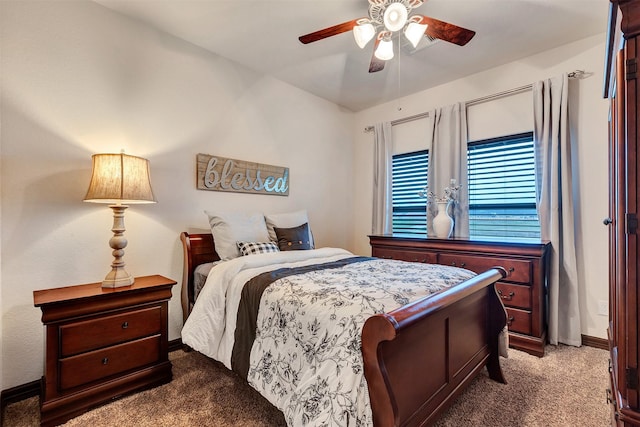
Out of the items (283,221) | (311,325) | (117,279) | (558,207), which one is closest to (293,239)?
(283,221)

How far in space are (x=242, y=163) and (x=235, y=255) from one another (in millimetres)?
1086

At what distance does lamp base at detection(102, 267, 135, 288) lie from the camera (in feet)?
6.54

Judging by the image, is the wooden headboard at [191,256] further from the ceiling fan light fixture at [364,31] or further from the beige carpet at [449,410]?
the ceiling fan light fixture at [364,31]

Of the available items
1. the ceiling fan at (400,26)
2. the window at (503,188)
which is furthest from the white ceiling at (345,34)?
the window at (503,188)

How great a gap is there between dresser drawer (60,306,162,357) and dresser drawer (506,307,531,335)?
2844 millimetres

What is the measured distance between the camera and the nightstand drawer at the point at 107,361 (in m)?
1.72

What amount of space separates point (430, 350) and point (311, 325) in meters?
0.60

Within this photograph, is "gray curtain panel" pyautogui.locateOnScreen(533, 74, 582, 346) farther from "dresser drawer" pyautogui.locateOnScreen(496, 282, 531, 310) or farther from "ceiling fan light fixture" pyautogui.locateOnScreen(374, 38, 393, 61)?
"ceiling fan light fixture" pyautogui.locateOnScreen(374, 38, 393, 61)

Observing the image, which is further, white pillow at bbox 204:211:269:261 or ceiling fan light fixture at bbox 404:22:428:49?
white pillow at bbox 204:211:269:261

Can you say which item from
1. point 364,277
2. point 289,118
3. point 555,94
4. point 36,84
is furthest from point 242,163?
point 555,94

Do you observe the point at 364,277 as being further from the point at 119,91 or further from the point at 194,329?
the point at 119,91

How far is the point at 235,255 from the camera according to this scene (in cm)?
258

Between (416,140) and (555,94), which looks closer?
(555,94)

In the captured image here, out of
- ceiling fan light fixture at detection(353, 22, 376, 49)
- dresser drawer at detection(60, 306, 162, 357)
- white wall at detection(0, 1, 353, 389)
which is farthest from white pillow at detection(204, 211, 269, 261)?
ceiling fan light fixture at detection(353, 22, 376, 49)
